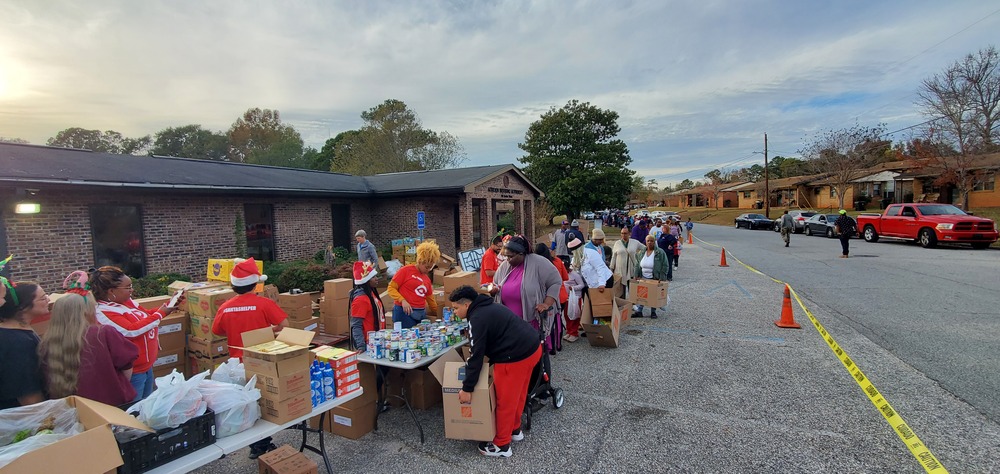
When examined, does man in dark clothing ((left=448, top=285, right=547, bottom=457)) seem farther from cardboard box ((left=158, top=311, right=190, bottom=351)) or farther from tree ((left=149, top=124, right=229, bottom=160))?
tree ((left=149, top=124, right=229, bottom=160))

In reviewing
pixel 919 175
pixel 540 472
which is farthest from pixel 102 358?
pixel 919 175

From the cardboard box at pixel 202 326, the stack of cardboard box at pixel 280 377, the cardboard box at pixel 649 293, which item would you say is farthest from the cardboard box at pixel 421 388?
the cardboard box at pixel 649 293

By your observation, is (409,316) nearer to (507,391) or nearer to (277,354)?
(507,391)

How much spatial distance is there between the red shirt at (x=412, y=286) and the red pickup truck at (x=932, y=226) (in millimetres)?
22449

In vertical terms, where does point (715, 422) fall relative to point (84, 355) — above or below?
below

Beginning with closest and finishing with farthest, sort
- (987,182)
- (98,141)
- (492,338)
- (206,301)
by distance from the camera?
(492,338) < (206,301) < (987,182) < (98,141)

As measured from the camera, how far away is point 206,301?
5000mm

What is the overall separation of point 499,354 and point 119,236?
11.1 metres

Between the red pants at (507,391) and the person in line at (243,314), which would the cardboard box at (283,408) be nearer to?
the person in line at (243,314)

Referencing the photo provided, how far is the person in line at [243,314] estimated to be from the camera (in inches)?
157

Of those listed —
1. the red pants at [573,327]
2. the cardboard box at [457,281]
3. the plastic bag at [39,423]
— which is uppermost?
the cardboard box at [457,281]

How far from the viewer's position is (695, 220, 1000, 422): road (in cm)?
549

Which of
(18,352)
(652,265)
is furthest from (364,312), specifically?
(652,265)

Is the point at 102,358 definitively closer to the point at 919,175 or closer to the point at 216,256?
the point at 216,256
